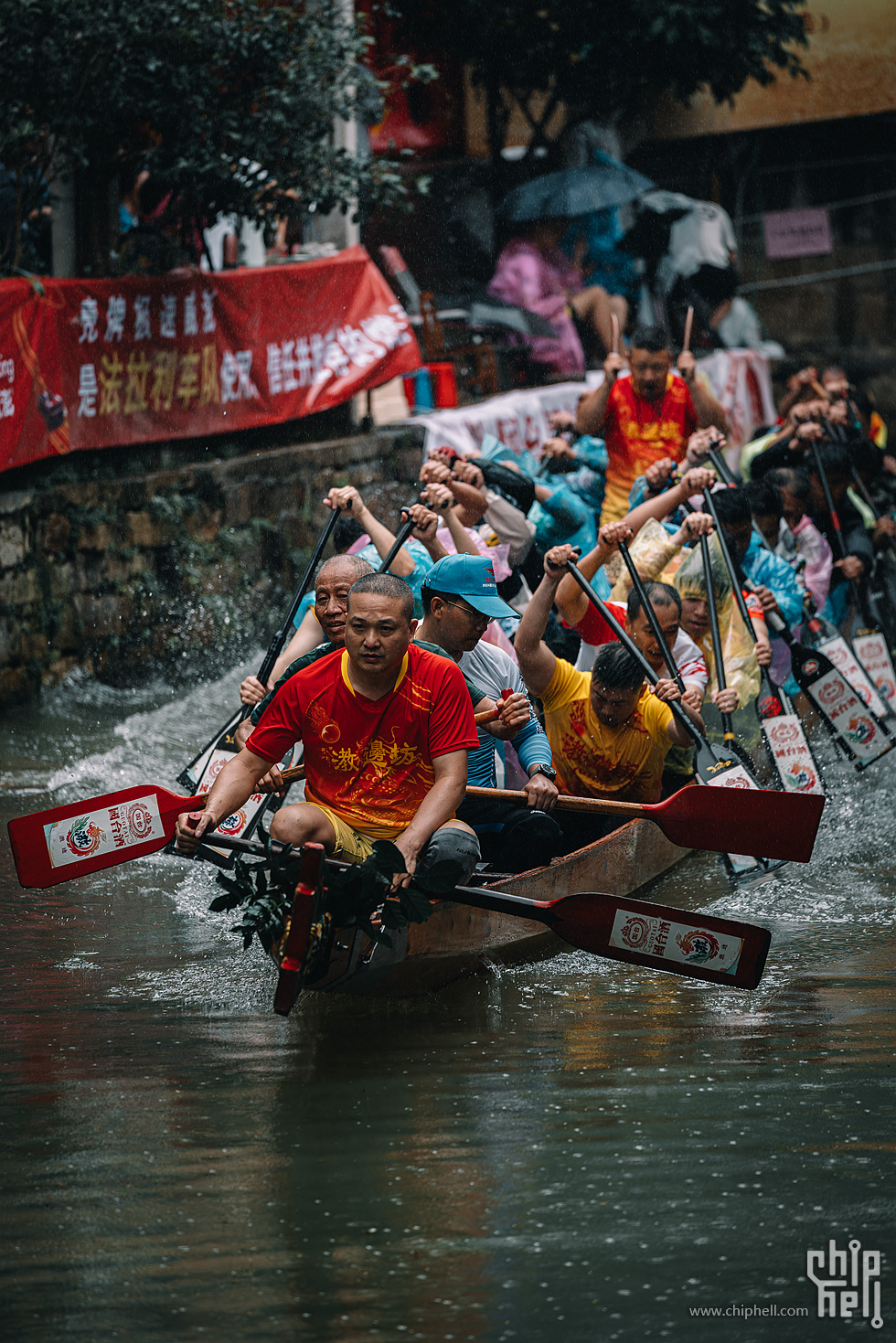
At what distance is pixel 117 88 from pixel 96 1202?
7.42 m

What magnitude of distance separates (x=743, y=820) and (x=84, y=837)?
227cm

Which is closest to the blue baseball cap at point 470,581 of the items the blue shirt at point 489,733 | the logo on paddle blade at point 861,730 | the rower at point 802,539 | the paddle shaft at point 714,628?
the blue shirt at point 489,733

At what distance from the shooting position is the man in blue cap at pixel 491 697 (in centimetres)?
547

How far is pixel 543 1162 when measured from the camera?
4.06 metres

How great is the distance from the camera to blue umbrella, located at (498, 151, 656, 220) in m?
16.0

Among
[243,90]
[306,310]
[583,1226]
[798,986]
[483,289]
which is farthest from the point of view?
[483,289]

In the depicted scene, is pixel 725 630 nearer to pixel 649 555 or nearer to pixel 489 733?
pixel 649 555

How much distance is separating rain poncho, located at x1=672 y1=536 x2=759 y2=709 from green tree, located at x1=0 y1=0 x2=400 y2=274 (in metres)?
4.47

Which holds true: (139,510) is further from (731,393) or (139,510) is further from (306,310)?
(731,393)

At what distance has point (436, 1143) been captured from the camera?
13.7 ft

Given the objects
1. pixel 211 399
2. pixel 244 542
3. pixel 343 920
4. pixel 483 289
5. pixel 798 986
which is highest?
pixel 483 289

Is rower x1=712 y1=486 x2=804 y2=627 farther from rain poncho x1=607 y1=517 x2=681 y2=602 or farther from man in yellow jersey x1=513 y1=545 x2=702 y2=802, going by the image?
man in yellow jersey x1=513 y1=545 x2=702 y2=802

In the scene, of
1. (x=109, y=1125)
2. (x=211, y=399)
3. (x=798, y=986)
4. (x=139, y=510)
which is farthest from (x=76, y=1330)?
(x=211, y=399)

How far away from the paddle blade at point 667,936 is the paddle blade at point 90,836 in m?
1.42
